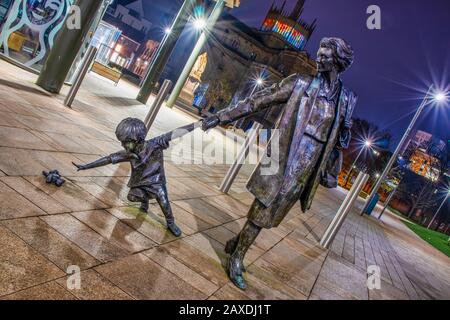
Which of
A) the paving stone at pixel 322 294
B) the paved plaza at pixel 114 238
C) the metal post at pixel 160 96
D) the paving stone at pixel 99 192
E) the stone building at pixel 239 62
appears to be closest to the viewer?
the paved plaza at pixel 114 238

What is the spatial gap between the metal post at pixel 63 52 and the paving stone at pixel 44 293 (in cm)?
748

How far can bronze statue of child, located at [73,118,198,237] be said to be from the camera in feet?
11.3

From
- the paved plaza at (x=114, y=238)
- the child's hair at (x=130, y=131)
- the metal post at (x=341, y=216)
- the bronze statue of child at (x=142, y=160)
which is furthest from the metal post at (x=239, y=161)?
the child's hair at (x=130, y=131)

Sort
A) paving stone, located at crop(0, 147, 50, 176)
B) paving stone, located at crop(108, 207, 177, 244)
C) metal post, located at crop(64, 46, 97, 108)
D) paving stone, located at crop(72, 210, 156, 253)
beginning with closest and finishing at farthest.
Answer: paving stone, located at crop(72, 210, 156, 253)
paving stone, located at crop(0, 147, 50, 176)
paving stone, located at crop(108, 207, 177, 244)
metal post, located at crop(64, 46, 97, 108)

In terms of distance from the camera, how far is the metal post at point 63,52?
8359mm

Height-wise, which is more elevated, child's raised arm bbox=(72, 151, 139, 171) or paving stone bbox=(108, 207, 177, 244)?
child's raised arm bbox=(72, 151, 139, 171)

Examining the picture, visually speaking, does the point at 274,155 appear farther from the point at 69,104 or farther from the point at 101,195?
the point at 69,104

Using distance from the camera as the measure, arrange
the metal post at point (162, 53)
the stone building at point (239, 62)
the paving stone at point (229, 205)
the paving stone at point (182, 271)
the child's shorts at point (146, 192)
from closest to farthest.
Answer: the paving stone at point (182, 271)
the child's shorts at point (146, 192)
the paving stone at point (229, 205)
the metal post at point (162, 53)
the stone building at point (239, 62)

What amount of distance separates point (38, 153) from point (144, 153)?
58.8 inches

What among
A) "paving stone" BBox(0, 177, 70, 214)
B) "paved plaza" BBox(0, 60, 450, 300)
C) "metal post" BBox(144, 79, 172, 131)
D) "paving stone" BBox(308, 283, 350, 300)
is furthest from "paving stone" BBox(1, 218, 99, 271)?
"metal post" BBox(144, 79, 172, 131)

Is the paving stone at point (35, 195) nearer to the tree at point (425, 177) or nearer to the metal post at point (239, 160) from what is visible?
the metal post at point (239, 160)

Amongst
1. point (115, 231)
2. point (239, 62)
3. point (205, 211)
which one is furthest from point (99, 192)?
point (239, 62)

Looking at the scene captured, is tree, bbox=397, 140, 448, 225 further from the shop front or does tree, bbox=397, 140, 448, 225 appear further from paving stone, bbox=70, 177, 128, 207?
paving stone, bbox=70, 177, 128, 207
